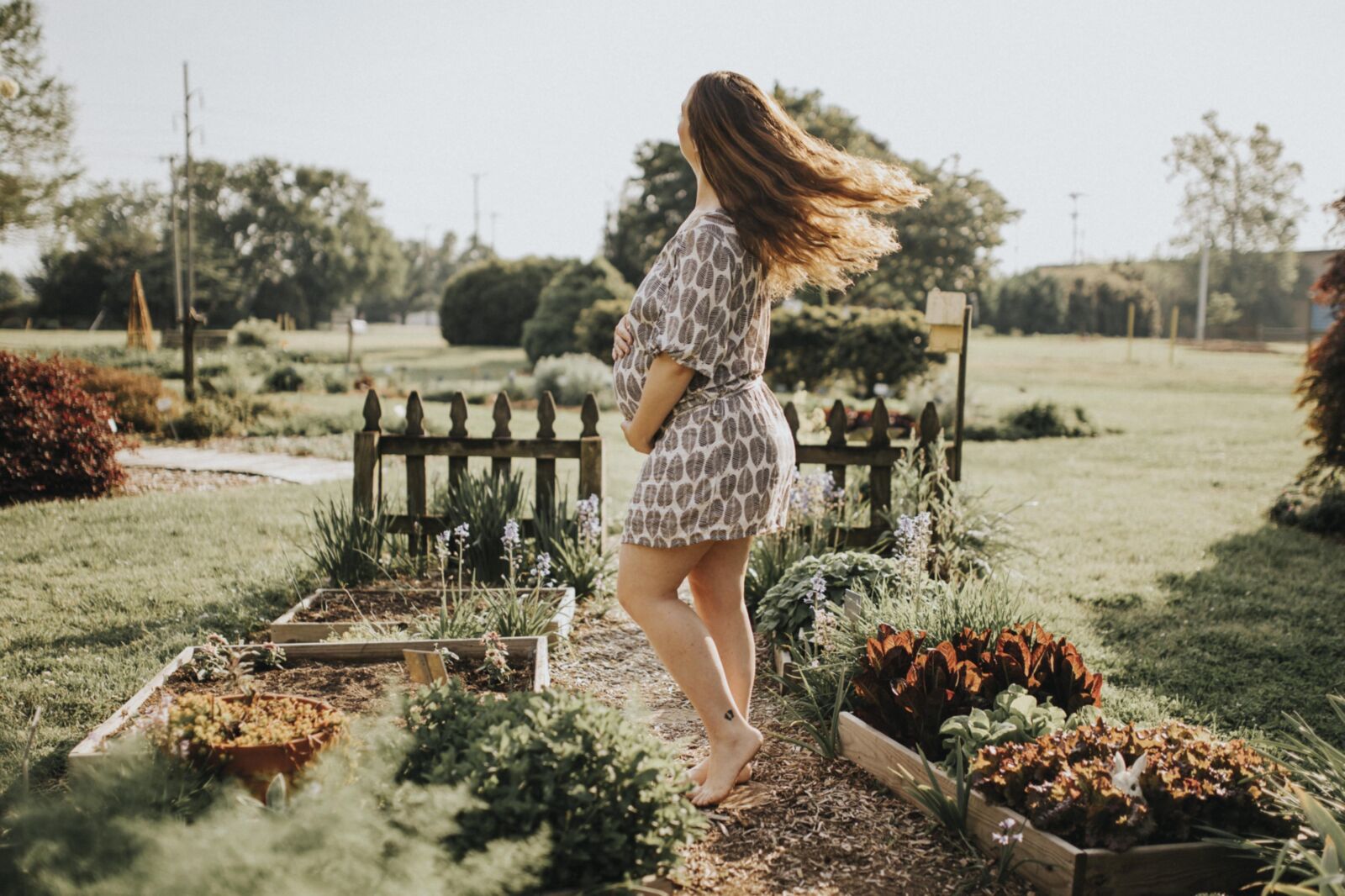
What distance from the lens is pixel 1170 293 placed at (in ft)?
185

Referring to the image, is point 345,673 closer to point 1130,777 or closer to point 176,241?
point 1130,777

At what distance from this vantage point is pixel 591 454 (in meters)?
5.33

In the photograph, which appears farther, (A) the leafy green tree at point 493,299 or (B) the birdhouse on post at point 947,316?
(A) the leafy green tree at point 493,299

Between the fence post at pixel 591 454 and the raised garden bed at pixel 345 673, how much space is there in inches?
65.2

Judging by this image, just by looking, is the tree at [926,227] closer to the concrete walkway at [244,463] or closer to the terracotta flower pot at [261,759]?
the concrete walkway at [244,463]

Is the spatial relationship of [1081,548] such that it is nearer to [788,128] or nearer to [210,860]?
[788,128]

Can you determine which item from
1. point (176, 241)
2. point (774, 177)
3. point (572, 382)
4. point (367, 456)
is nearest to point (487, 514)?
point (367, 456)

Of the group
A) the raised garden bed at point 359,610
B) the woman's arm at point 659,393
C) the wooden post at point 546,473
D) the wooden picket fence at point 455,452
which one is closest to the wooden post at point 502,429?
the wooden picket fence at point 455,452

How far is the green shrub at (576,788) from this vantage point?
1952 mm

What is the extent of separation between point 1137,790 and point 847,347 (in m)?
14.4

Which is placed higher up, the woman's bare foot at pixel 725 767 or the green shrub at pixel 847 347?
the green shrub at pixel 847 347

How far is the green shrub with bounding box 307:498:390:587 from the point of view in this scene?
497cm

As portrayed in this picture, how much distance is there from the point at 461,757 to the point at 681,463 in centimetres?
93

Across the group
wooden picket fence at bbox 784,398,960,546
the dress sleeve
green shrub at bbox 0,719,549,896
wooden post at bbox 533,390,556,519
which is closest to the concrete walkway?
wooden post at bbox 533,390,556,519
